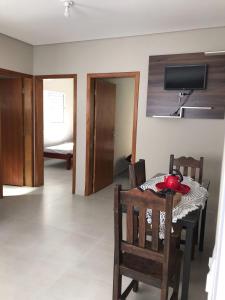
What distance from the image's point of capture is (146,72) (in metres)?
3.71

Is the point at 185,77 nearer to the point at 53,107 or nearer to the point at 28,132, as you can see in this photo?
the point at 28,132

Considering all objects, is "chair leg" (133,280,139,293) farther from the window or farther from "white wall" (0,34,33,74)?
the window

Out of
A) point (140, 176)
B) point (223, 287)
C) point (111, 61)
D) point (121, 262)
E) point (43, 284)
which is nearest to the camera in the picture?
point (223, 287)

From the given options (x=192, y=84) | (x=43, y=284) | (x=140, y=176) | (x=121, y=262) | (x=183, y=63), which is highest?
(x=183, y=63)

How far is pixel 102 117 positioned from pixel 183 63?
1.77m

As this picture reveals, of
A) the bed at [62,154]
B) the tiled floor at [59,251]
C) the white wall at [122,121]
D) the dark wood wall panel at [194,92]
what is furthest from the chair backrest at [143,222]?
the bed at [62,154]

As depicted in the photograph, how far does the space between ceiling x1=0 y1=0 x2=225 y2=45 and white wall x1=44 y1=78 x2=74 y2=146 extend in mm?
3403

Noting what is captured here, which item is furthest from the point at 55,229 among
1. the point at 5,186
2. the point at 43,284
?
the point at 5,186

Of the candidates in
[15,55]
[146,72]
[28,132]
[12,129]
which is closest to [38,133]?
[28,132]

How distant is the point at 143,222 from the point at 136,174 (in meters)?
0.97

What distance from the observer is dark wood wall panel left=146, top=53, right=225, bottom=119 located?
3277mm

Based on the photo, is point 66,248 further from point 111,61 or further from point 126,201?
point 111,61

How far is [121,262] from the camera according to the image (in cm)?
176

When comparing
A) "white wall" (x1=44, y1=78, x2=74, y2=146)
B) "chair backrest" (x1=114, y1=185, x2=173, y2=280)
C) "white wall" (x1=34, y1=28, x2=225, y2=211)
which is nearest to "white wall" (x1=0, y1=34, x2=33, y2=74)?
"white wall" (x1=34, y1=28, x2=225, y2=211)
